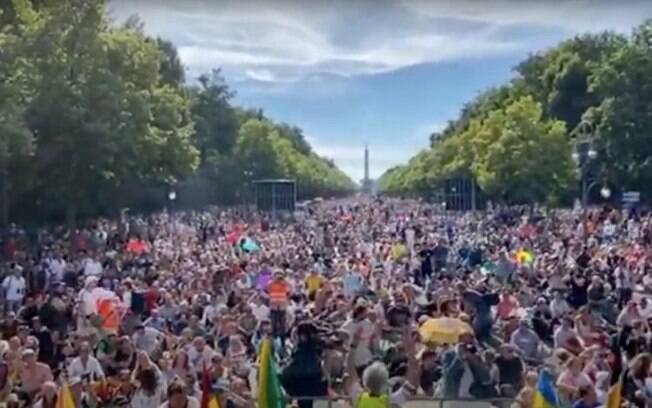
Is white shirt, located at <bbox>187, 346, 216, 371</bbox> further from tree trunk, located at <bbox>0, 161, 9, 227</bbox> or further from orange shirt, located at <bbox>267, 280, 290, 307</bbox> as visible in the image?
tree trunk, located at <bbox>0, 161, 9, 227</bbox>

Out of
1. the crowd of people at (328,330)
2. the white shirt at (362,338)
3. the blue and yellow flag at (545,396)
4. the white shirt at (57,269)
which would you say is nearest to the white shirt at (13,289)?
the crowd of people at (328,330)

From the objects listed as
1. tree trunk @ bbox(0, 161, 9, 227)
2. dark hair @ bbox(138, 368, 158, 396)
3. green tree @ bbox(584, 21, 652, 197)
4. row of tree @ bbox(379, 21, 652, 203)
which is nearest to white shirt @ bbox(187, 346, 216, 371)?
Result: dark hair @ bbox(138, 368, 158, 396)

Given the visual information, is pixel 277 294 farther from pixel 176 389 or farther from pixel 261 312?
pixel 176 389

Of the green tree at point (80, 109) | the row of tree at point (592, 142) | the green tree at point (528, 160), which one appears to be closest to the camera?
the green tree at point (80, 109)

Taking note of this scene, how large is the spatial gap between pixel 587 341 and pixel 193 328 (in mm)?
5330

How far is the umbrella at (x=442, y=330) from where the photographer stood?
1723 cm

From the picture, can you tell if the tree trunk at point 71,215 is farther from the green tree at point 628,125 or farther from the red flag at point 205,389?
the green tree at point 628,125

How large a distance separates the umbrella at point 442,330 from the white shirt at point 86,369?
4.29 m

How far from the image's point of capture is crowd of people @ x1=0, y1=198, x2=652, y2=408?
553 inches

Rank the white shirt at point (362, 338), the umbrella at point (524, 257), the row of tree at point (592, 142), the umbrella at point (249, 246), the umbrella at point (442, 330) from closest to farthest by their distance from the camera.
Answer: the white shirt at point (362, 338)
the umbrella at point (442, 330)
the umbrella at point (524, 257)
the umbrella at point (249, 246)
the row of tree at point (592, 142)

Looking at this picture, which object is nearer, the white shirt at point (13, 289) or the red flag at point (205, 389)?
the red flag at point (205, 389)

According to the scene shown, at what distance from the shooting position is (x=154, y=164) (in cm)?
5544

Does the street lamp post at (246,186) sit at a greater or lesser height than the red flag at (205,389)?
greater

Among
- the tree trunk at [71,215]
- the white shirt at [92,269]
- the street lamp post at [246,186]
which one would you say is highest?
the street lamp post at [246,186]
